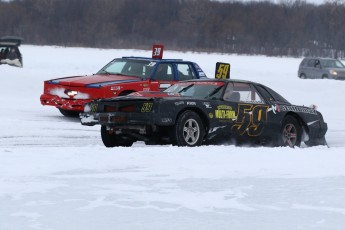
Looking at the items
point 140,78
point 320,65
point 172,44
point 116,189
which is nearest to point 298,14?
point 172,44

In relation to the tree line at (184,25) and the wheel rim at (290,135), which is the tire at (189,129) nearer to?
the wheel rim at (290,135)

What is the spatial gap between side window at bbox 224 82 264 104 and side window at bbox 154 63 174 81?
4744mm

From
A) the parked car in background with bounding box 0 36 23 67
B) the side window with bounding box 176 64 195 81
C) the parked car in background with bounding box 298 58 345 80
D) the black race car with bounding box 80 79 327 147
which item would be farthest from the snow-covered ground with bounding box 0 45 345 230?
the parked car in background with bounding box 298 58 345 80

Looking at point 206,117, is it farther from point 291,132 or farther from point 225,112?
point 291,132

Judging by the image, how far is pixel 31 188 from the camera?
7.96 m

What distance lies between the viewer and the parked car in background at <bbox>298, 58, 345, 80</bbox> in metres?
41.0

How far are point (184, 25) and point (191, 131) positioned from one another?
9622 centimetres

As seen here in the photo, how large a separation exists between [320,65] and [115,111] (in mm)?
31353

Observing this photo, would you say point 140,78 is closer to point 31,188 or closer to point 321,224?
point 31,188

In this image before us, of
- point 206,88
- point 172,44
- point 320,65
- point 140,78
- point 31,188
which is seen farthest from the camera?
point 172,44

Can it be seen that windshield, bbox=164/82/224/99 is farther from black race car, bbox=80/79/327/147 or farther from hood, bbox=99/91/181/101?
hood, bbox=99/91/181/101

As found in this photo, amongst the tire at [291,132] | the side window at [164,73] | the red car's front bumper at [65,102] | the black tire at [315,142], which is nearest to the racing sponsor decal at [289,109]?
the tire at [291,132]

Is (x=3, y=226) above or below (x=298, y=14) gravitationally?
below

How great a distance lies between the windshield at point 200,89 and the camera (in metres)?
13.0
